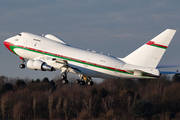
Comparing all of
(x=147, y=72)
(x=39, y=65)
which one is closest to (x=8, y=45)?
(x=39, y=65)

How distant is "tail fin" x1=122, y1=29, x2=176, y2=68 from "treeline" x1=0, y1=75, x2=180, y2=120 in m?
16.3

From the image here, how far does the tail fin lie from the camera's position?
173 feet

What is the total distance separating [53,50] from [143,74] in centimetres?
1445

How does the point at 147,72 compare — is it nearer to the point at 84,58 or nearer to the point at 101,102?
the point at 84,58

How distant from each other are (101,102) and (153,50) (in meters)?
31.6

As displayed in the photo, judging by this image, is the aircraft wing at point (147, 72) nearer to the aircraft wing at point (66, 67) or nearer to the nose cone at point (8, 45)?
the aircraft wing at point (66, 67)

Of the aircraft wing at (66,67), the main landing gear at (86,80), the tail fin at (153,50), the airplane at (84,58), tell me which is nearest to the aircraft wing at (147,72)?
the airplane at (84,58)

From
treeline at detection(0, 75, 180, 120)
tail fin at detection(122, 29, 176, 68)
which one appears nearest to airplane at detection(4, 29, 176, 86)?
tail fin at detection(122, 29, 176, 68)

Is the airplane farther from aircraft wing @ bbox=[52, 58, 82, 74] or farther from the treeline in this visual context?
the treeline

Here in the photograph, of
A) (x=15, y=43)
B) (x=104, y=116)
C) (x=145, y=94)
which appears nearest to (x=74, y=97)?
(x=104, y=116)

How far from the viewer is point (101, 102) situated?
8288 cm

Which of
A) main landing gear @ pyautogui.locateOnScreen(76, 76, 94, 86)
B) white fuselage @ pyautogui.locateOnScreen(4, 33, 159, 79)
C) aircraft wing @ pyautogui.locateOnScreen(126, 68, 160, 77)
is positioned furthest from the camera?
main landing gear @ pyautogui.locateOnScreen(76, 76, 94, 86)

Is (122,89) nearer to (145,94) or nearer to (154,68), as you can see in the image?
(145,94)

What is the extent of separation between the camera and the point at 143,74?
176ft
